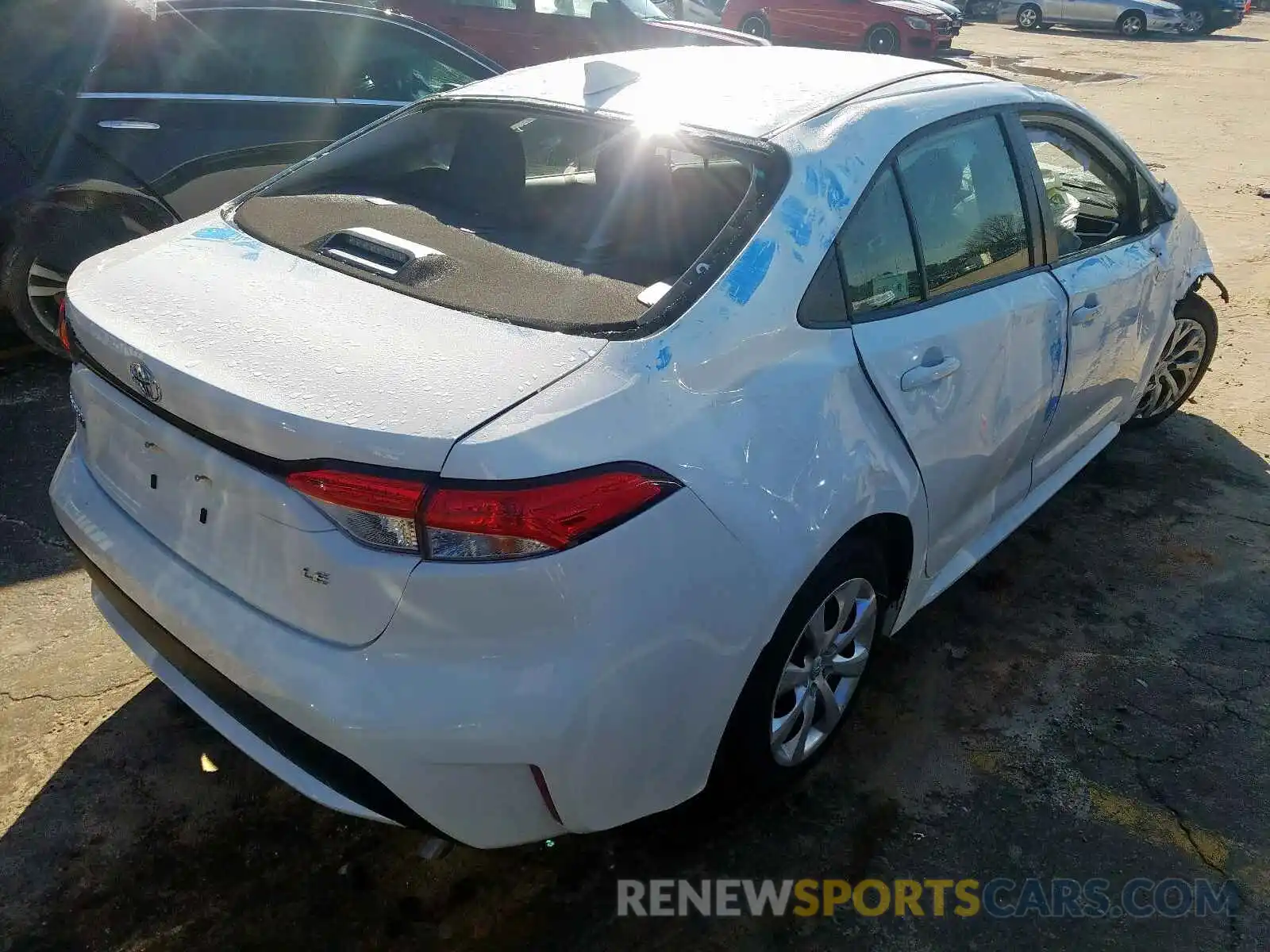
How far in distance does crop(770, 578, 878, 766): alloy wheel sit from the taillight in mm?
703

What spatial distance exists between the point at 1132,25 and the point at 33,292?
25.4m

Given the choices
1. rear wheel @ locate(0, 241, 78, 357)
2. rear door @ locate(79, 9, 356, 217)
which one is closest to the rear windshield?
rear door @ locate(79, 9, 356, 217)

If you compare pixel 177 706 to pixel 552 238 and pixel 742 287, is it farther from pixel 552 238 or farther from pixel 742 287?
pixel 742 287

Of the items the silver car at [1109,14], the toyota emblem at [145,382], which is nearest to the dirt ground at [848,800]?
the toyota emblem at [145,382]

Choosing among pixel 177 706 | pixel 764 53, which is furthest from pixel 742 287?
pixel 177 706

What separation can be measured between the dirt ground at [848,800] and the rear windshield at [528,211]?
1220 mm

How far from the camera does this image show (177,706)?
2.66 m

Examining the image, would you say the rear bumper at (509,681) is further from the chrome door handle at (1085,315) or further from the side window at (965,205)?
the chrome door handle at (1085,315)

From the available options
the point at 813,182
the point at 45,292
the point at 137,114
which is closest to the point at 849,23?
the point at 137,114

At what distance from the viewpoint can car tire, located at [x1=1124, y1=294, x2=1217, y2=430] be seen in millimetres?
4246

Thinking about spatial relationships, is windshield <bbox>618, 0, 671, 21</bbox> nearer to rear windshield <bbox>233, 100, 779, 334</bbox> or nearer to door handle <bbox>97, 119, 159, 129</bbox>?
door handle <bbox>97, 119, 159, 129</bbox>

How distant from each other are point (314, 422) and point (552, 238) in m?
0.97

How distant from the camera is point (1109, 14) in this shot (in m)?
23.1

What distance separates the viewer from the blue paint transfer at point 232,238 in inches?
89.0
